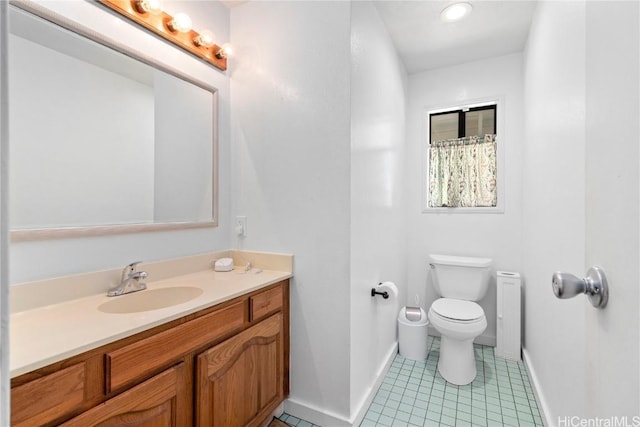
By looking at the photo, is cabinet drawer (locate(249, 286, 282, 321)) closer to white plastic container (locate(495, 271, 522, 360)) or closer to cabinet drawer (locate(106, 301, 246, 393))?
cabinet drawer (locate(106, 301, 246, 393))

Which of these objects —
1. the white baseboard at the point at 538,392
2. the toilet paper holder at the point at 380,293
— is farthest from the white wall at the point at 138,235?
the white baseboard at the point at 538,392

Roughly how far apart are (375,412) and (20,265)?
1.80 m

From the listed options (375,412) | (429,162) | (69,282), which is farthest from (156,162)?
(429,162)

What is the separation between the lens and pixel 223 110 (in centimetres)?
183

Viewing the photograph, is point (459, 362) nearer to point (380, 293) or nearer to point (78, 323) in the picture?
point (380, 293)

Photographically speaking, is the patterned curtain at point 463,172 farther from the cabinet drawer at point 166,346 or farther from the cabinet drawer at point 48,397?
the cabinet drawer at point 48,397

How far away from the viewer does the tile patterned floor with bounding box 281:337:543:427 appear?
1.58 m

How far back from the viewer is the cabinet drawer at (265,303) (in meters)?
1.36

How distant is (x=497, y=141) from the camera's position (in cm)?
248

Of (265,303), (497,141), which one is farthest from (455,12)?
(265,303)

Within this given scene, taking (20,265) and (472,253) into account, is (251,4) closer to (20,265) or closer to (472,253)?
(20,265)

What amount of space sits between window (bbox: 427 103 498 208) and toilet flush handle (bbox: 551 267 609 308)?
2.18m

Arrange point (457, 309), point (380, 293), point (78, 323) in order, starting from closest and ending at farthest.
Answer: point (78, 323) < point (380, 293) < point (457, 309)

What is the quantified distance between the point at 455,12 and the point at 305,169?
1469 mm
